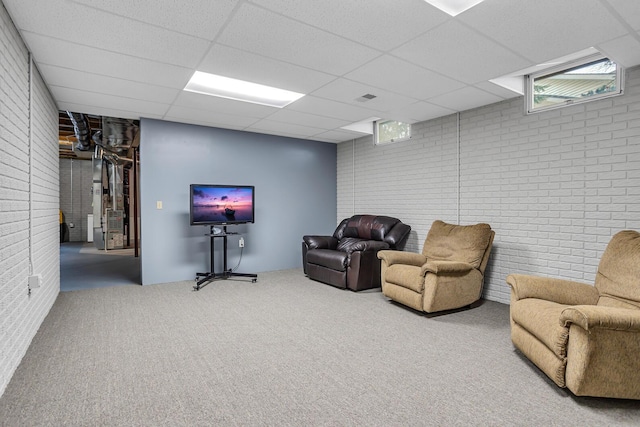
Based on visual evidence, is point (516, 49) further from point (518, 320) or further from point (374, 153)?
point (374, 153)

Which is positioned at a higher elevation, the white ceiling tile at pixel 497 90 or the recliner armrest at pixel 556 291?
the white ceiling tile at pixel 497 90

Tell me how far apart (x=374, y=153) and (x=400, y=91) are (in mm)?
2191

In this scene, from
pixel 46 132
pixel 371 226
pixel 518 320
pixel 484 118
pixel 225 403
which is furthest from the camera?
pixel 371 226

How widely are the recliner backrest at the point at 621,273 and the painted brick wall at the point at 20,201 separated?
13.4 ft

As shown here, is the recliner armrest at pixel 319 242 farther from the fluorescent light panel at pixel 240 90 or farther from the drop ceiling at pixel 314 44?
the drop ceiling at pixel 314 44

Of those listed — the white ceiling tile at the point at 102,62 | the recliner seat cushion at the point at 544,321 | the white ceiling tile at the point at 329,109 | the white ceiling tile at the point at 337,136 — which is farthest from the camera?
the white ceiling tile at the point at 337,136

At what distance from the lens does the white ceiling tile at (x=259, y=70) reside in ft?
9.40

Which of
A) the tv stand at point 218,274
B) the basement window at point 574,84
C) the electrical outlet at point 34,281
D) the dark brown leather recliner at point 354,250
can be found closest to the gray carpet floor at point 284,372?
the electrical outlet at point 34,281

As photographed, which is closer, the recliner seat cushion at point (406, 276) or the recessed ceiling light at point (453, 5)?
the recessed ceiling light at point (453, 5)

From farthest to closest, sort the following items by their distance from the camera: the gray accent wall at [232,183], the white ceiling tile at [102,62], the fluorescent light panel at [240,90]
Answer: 1. the gray accent wall at [232,183]
2. the fluorescent light panel at [240,90]
3. the white ceiling tile at [102,62]

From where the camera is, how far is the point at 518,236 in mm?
3934

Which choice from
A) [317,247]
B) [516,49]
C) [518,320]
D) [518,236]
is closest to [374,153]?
[317,247]

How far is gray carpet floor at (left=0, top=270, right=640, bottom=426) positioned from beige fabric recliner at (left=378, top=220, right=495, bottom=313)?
7.1 inches

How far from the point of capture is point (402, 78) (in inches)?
132
